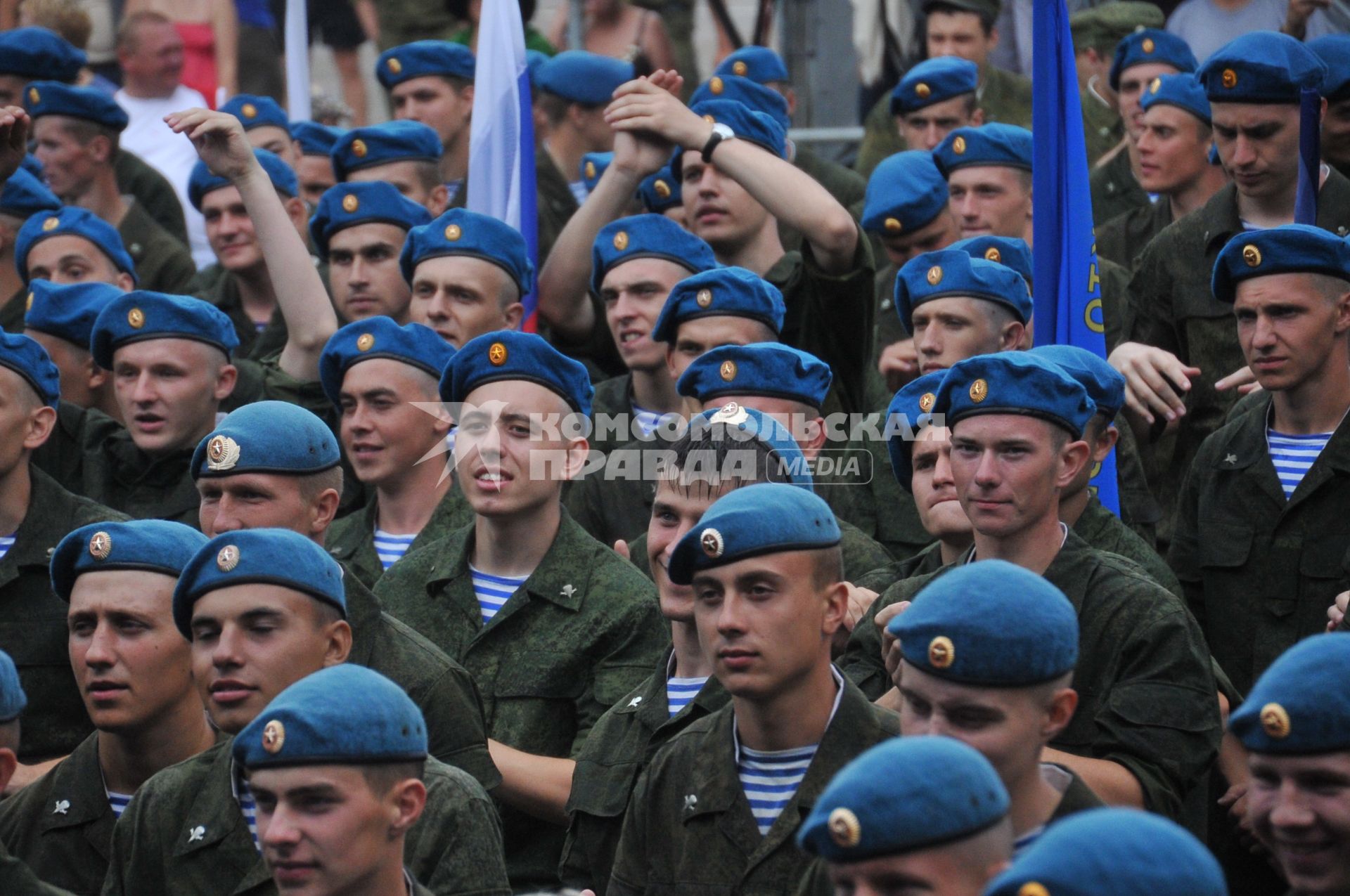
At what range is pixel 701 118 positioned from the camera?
8.53m

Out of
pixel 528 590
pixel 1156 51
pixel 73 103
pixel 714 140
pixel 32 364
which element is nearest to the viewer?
pixel 528 590

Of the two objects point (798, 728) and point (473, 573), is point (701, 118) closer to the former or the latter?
point (473, 573)

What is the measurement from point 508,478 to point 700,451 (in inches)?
36.8

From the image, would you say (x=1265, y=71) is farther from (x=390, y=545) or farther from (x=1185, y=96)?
(x=390, y=545)

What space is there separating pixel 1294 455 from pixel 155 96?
26.5 feet

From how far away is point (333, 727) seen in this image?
16.1 ft

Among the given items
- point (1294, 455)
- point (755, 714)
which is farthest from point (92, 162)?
point (755, 714)

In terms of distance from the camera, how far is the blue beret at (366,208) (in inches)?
387

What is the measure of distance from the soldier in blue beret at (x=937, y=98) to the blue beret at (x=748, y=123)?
2.10m

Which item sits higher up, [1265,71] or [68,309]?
[1265,71]

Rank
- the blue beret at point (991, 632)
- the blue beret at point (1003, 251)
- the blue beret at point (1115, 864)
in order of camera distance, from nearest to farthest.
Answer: the blue beret at point (1115, 864)
the blue beret at point (991, 632)
the blue beret at point (1003, 251)

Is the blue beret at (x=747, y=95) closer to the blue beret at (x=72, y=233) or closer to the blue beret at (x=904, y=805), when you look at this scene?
the blue beret at (x=72, y=233)

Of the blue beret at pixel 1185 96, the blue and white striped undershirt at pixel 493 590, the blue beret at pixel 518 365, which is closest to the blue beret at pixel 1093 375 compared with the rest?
the blue beret at pixel 518 365

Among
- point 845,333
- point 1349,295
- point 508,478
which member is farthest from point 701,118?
point 1349,295
